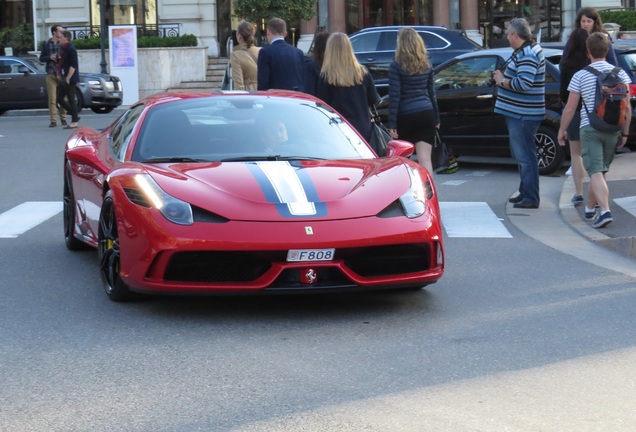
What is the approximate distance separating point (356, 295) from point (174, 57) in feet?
93.5

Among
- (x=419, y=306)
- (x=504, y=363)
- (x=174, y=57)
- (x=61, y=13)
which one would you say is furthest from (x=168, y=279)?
(x=61, y=13)

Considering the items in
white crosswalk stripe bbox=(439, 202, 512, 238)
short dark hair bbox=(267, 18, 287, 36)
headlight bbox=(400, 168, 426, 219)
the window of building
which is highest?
the window of building

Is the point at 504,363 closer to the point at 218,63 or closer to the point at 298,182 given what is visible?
the point at 298,182

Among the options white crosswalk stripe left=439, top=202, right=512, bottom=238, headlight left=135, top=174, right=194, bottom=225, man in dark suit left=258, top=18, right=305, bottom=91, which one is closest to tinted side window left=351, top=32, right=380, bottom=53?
man in dark suit left=258, top=18, right=305, bottom=91

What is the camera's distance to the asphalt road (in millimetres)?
5062

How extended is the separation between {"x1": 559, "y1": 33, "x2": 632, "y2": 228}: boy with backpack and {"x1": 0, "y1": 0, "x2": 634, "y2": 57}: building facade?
2825cm

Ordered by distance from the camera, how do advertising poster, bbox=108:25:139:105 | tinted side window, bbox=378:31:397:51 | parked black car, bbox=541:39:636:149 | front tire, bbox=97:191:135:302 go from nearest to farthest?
1. front tire, bbox=97:191:135:302
2. parked black car, bbox=541:39:636:149
3. tinted side window, bbox=378:31:397:51
4. advertising poster, bbox=108:25:139:105

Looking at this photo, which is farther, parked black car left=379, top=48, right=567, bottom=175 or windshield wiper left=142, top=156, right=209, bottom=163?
parked black car left=379, top=48, right=567, bottom=175

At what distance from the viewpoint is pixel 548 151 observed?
1465 cm

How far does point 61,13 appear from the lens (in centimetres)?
4034

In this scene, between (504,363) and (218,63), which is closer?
(504,363)

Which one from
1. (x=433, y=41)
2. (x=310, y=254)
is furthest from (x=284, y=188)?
(x=433, y=41)

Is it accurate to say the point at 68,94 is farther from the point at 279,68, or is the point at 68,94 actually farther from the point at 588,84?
the point at 588,84

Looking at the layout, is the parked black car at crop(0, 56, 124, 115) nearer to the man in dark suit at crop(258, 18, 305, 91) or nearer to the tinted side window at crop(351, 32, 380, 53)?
the tinted side window at crop(351, 32, 380, 53)
